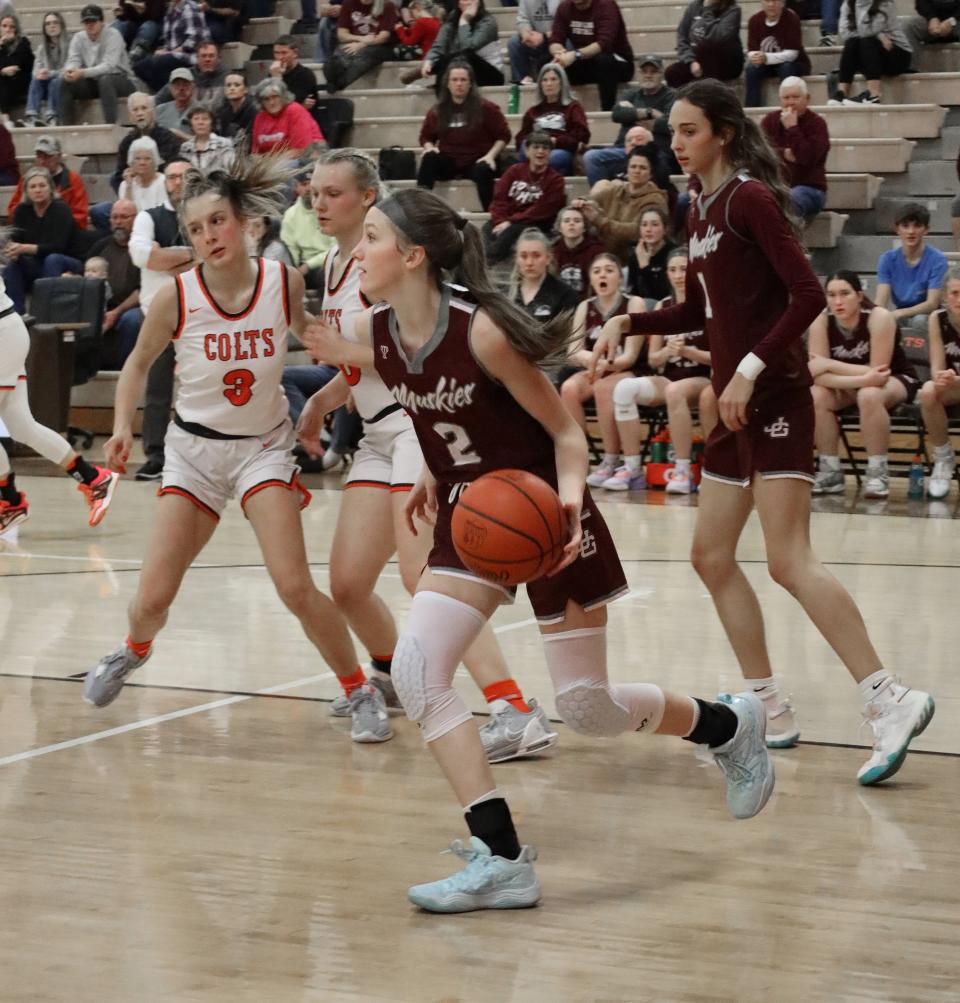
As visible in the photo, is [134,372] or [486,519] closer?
[486,519]

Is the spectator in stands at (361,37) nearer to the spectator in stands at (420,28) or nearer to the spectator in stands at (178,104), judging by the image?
the spectator in stands at (420,28)

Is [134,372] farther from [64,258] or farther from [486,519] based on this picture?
[64,258]

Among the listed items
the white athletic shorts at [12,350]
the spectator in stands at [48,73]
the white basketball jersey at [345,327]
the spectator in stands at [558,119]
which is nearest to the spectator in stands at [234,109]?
the spectator in stands at [558,119]

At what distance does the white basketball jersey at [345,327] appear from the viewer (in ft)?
16.1

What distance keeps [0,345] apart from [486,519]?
5471 mm

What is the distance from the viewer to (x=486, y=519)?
3352 mm

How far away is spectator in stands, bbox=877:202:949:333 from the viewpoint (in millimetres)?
10836

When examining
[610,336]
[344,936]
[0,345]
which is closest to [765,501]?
[610,336]

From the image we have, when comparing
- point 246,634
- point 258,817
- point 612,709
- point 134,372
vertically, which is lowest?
point 246,634

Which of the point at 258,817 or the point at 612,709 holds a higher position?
the point at 612,709

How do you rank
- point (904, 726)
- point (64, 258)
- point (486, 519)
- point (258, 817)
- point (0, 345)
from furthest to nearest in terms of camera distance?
point (64, 258) < point (0, 345) < point (904, 726) < point (258, 817) < point (486, 519)

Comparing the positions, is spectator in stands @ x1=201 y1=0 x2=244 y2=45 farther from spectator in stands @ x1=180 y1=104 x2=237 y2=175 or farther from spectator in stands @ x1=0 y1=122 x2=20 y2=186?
spectator in stands @ x1=180 y1=104 x2=237 y2=175

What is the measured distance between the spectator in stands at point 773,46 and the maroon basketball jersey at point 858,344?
3.86 metres

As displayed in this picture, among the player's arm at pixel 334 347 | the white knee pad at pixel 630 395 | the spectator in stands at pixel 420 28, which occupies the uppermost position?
the spectator in stands at pixel 420 28
